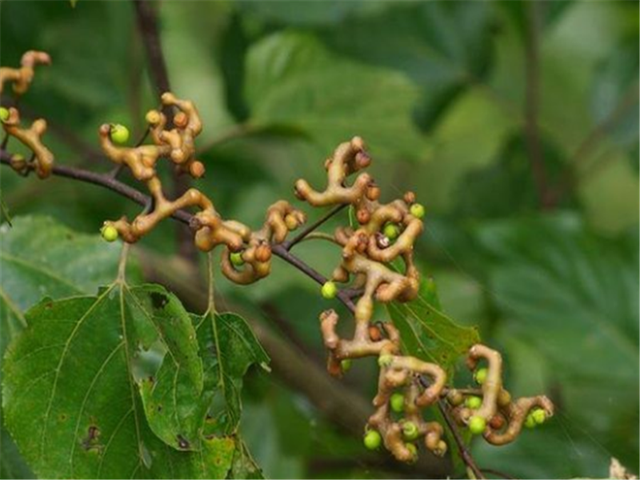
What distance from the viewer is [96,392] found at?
67cm

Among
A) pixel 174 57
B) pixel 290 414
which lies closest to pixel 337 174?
pixel 290 414

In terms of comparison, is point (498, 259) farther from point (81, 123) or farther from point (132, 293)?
point (132, 293)

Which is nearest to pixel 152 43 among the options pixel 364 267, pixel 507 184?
pixel 364 267

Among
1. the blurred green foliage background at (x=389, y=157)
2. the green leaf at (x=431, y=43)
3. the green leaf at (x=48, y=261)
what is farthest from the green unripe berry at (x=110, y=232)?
the green leaf at (x=431, y=43)

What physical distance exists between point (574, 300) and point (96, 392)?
0.75 m

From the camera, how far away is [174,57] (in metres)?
2.06

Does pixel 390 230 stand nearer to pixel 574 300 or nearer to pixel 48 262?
pixel 48 262

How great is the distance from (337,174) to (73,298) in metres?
0.16

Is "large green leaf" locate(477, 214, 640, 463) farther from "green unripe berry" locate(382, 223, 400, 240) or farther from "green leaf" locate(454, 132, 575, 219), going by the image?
"green unripe berry" locate(382, 223, 400, 240)

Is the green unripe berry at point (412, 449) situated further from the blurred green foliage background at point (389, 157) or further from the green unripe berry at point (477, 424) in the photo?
the blurred green foliage background at point (389, 157)

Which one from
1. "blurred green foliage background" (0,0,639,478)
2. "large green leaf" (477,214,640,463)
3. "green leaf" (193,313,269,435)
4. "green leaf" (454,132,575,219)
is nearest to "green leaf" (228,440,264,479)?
"green leaf" (193,313,269,435)

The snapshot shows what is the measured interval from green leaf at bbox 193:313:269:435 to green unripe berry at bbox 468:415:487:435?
13 cm

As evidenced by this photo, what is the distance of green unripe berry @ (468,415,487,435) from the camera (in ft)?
1.89

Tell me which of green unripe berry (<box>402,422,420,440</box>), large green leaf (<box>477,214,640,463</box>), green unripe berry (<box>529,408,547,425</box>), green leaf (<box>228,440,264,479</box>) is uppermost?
green unripe berry (<box>402,422,420,440</box>)
